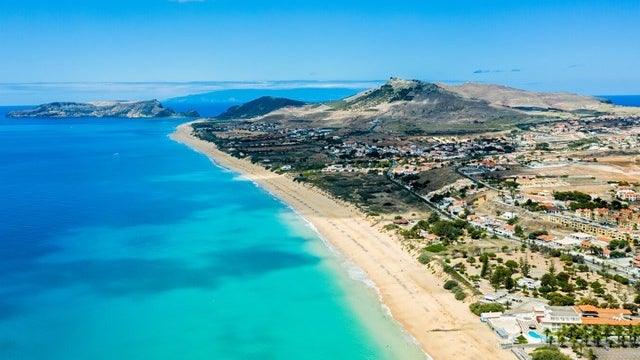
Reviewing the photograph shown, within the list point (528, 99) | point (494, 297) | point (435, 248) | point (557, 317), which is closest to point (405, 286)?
point (494, 297)

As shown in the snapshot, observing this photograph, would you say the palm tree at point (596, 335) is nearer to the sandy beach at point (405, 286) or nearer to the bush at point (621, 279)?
the sandy beach at point (405, 286)

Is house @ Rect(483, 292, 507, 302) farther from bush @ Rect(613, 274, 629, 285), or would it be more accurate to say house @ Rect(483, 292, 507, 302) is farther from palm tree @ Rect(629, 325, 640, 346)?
bush @ Rect(613, 274, 629, 285)

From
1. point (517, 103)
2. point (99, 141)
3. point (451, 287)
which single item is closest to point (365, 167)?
point (451, 287)

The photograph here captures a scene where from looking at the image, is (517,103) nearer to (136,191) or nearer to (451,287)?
(136,191)

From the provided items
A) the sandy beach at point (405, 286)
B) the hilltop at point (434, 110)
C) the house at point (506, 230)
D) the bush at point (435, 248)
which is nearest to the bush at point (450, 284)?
the sandy beach at point (405, 286)

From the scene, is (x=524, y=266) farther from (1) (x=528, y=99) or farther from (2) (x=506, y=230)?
(1) (x=528, y=99)

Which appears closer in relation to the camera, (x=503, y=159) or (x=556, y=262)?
(x=556, y=262)
